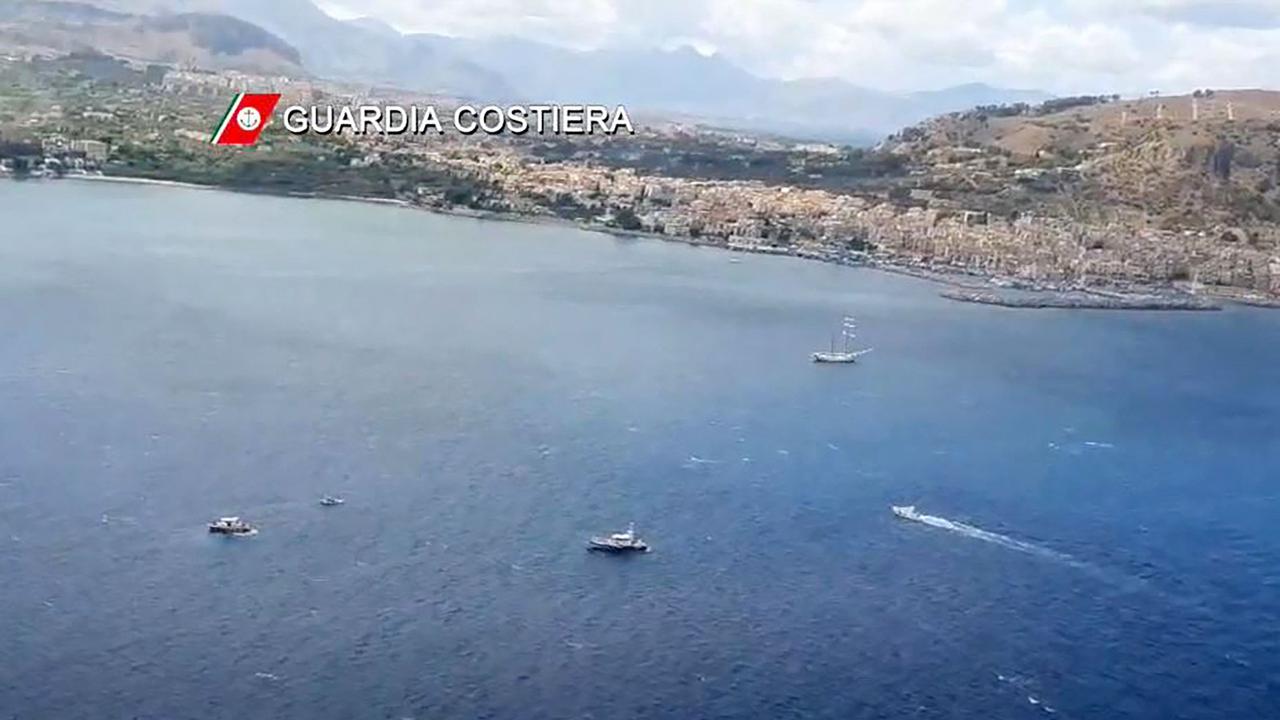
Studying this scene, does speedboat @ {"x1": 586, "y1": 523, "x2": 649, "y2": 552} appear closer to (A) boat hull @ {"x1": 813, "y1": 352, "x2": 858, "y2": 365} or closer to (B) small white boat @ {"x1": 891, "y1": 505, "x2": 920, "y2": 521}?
(B) small white boat @ {"x1": 891, "y1": 505, "x2": 920, "y2": 521}

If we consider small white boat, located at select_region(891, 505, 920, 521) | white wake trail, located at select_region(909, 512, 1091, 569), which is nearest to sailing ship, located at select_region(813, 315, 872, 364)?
small white boat, located at select_region(891, 505, 920, 521)

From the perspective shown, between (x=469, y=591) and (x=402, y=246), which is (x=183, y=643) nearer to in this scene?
(x=469, y=591)

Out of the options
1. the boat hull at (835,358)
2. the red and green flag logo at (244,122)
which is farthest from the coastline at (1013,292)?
the red and green flag logo at (244,122)

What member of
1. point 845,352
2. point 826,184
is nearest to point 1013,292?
point 845,352

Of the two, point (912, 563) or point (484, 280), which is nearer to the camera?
point (912, 563)

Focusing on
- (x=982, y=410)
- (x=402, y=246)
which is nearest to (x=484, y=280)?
(x=402, y=246)

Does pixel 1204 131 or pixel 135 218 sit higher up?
pixel 1204 131
